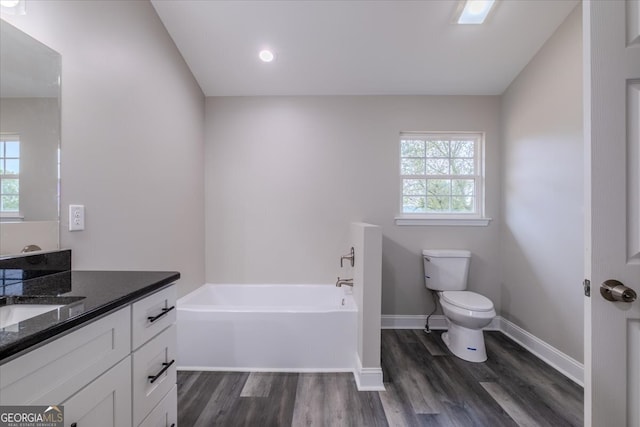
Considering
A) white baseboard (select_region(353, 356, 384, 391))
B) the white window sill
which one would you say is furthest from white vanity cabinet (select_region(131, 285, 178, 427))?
the white window sill

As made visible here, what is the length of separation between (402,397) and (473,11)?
270 centimetres

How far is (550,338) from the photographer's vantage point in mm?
1997

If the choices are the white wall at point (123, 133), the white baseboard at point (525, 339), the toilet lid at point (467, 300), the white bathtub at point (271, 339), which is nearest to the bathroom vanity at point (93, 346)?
the white wall at point (123, 133)

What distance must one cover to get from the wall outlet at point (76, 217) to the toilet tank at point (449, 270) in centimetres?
257

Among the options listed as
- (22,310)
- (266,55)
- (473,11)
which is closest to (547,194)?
(473,11)

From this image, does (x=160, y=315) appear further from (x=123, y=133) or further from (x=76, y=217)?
(x=123, y=133)

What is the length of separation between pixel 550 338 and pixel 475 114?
210 cm

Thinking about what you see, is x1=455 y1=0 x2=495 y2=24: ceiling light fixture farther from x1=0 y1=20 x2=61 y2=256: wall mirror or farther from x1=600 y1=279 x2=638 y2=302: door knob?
x1=0 y1=20 x2=61 y2=256: wall mirror

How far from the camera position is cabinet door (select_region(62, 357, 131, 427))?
646mm

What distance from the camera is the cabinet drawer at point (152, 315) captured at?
2.86ft

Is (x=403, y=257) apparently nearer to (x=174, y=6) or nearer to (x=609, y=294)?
(x=609, y=294)

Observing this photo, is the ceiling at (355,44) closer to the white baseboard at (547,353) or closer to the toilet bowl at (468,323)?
the toilet bowl at (468,323)

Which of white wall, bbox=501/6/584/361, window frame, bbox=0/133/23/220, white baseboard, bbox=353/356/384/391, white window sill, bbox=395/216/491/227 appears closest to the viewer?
window frame, bbox=0/133/23/220

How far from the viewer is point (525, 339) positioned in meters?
2.23
